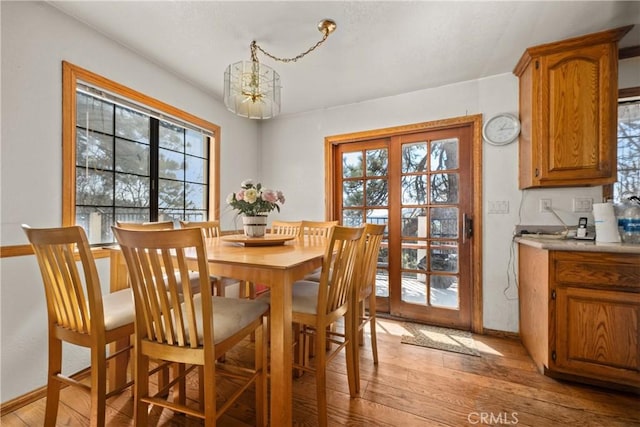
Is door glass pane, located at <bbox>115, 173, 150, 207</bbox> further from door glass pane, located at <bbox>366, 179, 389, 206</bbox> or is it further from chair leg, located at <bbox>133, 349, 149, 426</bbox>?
door glass pane, located at <bbox>366, 179, 389, 206</bbox>

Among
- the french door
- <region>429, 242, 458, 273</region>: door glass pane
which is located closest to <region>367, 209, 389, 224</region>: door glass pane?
the french door

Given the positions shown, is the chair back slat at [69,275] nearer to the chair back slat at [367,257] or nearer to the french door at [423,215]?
the chair back slat at [367,257]

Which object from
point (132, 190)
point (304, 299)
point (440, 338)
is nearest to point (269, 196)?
point (304, 299)

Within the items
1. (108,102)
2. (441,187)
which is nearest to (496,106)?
(441,187)

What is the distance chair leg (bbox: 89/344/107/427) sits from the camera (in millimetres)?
1110

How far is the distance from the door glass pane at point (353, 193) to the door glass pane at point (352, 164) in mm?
88

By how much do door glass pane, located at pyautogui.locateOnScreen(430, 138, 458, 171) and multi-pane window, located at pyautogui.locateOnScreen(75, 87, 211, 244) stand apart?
234 cm

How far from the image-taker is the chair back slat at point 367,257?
5.47 feet

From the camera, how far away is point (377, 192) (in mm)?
2982

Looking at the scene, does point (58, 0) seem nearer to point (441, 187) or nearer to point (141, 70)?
point (141, 70)

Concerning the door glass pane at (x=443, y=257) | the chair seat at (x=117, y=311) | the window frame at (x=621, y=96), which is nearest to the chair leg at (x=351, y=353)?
the chair seat at (x=117, y=311)

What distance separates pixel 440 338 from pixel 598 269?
1.21m

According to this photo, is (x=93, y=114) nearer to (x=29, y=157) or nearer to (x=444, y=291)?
(x=29, y=157)

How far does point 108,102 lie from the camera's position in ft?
6.72
